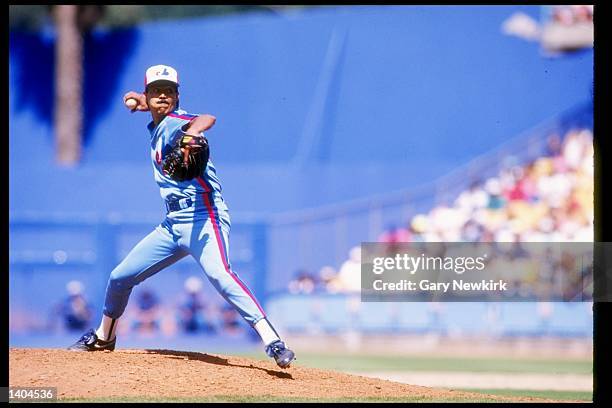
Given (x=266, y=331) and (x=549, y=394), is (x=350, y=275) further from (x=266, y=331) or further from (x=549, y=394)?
(x=266, y=331)

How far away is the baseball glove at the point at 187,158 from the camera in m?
5.56

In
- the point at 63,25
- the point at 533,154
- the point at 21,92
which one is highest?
the point at 63,25

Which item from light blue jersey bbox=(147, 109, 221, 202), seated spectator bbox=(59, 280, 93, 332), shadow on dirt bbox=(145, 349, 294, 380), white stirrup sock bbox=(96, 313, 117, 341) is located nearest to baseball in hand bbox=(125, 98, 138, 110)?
light blue jersey bbox=(147, 109, 221, 202)

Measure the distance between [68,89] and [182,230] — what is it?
29.5ft

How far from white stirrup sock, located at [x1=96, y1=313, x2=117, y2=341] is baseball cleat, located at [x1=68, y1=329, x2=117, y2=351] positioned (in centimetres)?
3

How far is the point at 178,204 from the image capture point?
234 inches

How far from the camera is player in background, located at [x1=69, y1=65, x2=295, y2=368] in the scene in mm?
5809

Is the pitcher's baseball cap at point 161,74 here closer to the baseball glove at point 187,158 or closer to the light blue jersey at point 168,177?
the light blue jersey at point 168,177

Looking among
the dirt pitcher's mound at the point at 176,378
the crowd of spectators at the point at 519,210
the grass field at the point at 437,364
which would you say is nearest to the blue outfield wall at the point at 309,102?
the crowd of spectators at the point at 519,210

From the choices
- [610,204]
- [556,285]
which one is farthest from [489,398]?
[556,285]

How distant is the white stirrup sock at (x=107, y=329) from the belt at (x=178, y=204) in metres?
0.81

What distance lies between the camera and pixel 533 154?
42.0 ft

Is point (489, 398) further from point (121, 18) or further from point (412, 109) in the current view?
point (121, 18)

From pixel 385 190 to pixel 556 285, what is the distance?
9.51ft
